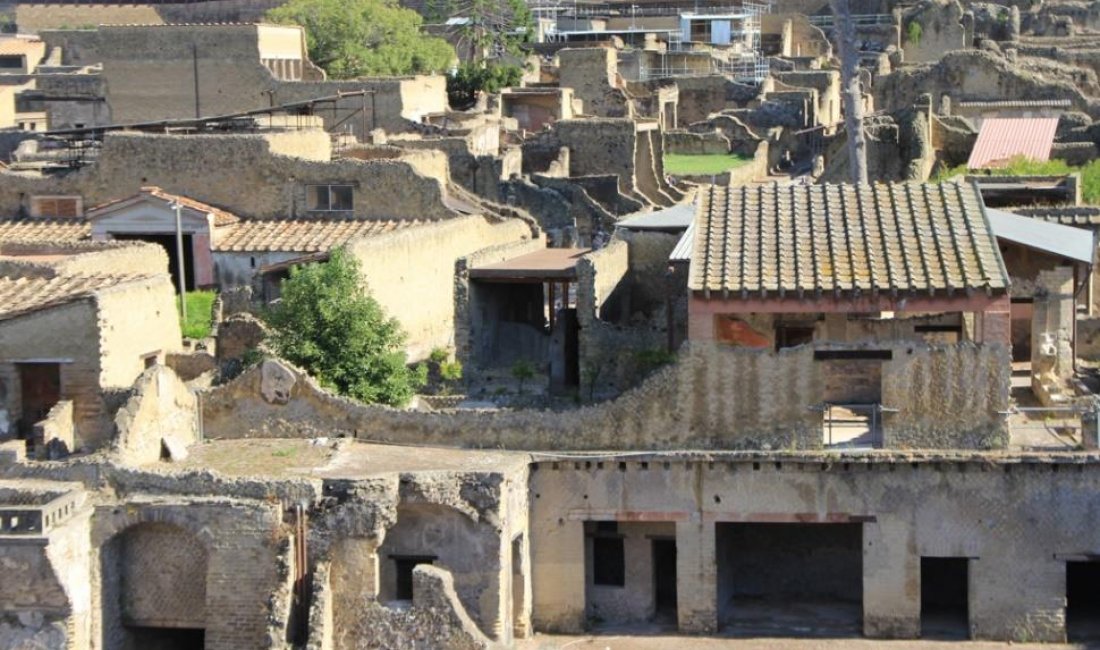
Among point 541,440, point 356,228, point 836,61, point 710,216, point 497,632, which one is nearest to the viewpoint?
point 497,632

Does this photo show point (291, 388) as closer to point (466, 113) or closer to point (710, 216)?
point (710, 216)

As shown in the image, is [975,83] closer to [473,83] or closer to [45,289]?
[473,83]

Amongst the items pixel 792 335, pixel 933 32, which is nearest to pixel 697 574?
pixel 792 335

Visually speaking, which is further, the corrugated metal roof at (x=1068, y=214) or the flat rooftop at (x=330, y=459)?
the corrugated metal roof at (x=1068, y=214)

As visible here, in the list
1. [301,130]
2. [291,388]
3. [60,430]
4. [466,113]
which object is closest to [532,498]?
[291,388]

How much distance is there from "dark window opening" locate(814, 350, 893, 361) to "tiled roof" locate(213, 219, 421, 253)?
418 inches

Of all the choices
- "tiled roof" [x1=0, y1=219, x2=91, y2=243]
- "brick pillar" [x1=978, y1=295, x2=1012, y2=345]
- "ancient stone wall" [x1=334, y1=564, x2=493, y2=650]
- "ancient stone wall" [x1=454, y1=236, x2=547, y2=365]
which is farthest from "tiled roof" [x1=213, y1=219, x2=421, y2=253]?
"brick pillar" [x1=978, y1=295, x2=1012, y2=345]

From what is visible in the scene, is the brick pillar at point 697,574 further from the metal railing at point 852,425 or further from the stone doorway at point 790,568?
the metal railing at point 852,425

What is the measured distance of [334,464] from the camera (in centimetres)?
2492

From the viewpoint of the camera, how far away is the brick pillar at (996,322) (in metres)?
25.1

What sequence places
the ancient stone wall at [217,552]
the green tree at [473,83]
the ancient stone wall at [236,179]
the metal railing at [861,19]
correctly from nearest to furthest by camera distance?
the ancient stone wall at [217,552]
the ancient stone wall at [236,179]
the green tree at [473,83]
the metal railing at [861,19]

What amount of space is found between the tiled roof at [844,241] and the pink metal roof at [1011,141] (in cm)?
1175

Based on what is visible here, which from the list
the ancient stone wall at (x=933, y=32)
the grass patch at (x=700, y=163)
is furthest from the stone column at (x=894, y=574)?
the ancient stone wall at (x=933, y=32)

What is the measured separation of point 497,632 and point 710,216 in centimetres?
658
